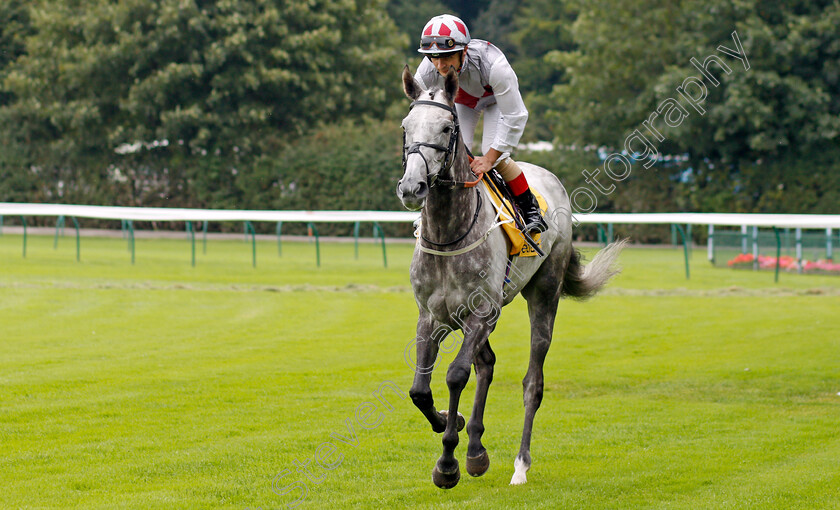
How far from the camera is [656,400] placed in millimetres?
8000

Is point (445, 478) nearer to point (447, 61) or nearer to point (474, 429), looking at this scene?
point (474, 429)

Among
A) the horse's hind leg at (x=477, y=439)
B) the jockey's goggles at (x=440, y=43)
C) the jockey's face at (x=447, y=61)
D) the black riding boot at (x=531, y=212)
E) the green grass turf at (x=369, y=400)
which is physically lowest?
the green grass turf at (x=369, y=400)

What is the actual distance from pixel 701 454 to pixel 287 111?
2455cm

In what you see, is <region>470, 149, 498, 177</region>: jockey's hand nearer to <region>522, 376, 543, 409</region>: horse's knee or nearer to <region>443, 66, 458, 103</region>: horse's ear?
<region>443, 66, 458, 103</region>: horse's ear

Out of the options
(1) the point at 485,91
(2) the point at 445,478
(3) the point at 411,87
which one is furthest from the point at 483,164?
(2) the point at 445,478

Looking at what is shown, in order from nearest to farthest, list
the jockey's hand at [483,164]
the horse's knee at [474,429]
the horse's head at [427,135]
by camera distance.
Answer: the horse's head at [427,135] → the jockey's hand at [483,164] → the horse's knee at [474,429]

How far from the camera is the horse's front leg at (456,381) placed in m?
5.08

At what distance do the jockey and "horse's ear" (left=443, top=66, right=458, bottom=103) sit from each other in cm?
22

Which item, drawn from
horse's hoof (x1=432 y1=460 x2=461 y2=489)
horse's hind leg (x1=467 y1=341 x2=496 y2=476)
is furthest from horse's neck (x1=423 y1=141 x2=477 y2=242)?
horse's hoof (x1=432 y1=460 x2=461 y2=489)

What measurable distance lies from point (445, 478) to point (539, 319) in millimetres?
1474

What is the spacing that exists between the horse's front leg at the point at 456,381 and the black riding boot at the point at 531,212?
0.80 meters

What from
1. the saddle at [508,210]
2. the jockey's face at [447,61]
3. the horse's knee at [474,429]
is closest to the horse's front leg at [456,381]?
the horse's knee at [474,429]

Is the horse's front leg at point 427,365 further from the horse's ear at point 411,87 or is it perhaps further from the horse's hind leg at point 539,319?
the horse's ear at point 411,87

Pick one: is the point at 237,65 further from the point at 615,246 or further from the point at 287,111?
the point at 615,246
